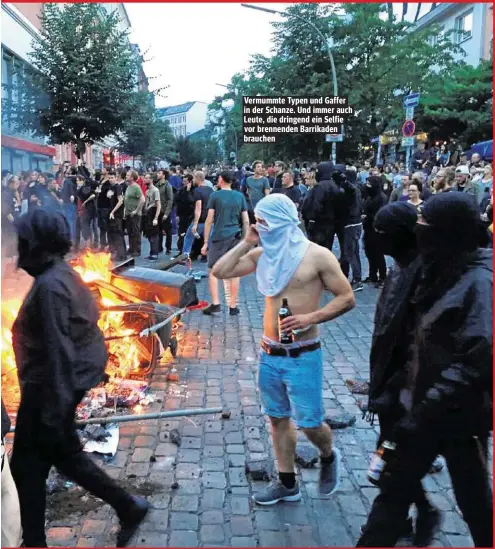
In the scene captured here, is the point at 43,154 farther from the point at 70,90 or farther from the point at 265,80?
the point at 265,80

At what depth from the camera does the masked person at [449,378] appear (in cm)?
262

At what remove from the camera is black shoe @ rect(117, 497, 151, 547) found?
349 cm

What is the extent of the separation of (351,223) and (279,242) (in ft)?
23.1

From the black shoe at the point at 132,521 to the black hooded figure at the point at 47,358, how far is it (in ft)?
1.36

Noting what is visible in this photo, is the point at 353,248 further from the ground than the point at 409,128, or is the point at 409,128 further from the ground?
the point at 409,128

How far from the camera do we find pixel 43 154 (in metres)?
27.6

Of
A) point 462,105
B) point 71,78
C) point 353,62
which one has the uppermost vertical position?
point 353,62

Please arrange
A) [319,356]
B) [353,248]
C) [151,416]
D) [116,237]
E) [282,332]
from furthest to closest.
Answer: [116,237] < [353,248] < [151,416] < [319,356] < [282,332]

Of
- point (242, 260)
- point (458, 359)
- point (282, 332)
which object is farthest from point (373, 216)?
point (458, 359)

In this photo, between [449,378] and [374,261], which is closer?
[449,378]

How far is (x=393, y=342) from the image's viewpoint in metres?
3.07

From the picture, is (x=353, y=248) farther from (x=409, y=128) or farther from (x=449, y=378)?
(x=449, y=378)

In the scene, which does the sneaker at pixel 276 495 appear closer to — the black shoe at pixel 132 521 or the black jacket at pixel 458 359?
the black shoe at pixel 132 521

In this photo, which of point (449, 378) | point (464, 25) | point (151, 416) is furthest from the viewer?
point (464, 25)
